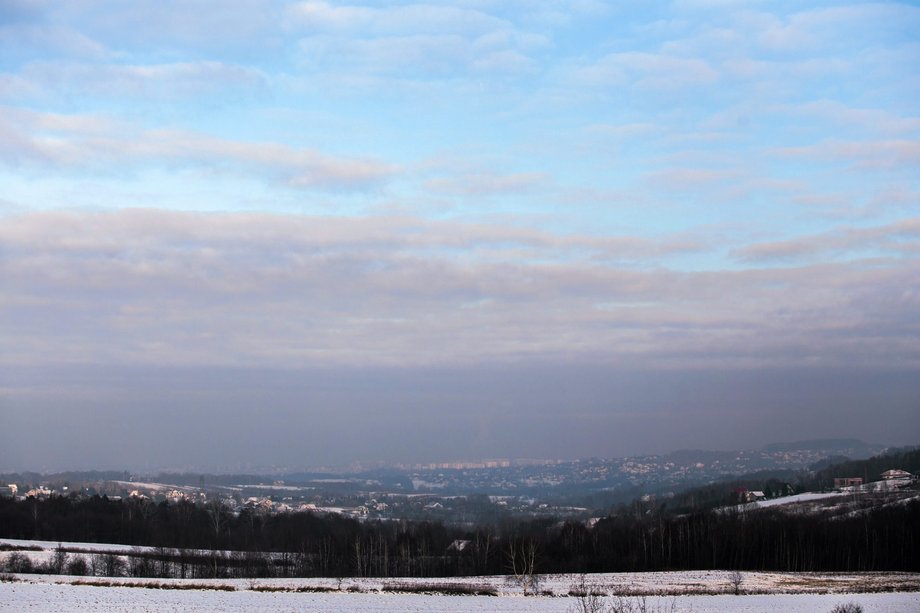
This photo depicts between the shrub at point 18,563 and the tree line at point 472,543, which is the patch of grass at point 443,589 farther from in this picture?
the shrub at point 18,563

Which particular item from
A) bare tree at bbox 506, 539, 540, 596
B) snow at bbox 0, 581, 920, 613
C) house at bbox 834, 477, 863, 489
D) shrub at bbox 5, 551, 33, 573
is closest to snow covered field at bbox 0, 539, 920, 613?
snow at bbox 0, 581, 920, 613

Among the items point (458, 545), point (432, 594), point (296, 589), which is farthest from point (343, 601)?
point (458, 545)

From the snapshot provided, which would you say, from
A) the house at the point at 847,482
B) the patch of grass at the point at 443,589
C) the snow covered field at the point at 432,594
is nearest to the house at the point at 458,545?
the snow covered field at the point at 432,594

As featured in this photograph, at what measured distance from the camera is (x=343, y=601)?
47438 mm

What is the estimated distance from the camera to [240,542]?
340 feet

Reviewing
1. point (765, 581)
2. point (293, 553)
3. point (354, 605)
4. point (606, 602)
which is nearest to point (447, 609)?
point (354, 605)

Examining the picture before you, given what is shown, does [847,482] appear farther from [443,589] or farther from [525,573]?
[443,589]

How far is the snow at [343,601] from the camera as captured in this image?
1681 inches

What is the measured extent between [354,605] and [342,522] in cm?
8072

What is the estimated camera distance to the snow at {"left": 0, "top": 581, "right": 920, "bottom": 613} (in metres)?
42.7

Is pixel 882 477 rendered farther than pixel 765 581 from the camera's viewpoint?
Yes

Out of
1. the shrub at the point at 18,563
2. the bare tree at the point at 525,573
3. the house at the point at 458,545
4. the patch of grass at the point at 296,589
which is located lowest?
the house at the point at 458,545

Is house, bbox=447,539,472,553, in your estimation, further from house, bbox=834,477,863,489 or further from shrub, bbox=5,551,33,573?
house, bbox=834,477,863,489

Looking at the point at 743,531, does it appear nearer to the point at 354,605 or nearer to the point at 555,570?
the point at 555,570
